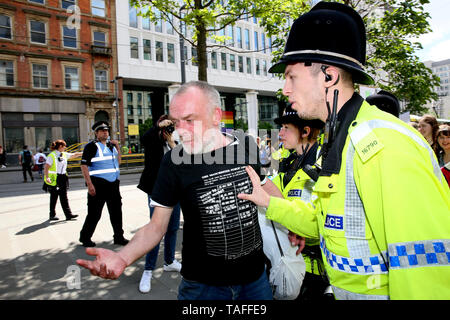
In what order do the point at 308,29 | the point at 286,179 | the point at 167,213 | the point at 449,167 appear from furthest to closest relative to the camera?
the point at 449,167
the point at 286,179
the point at 167,213
the point at 308,29

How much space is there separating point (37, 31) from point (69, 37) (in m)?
2.66

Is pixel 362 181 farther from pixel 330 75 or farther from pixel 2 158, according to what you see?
pixel 2 158

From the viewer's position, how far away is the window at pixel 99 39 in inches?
1206

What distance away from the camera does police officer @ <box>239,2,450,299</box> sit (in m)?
0.94

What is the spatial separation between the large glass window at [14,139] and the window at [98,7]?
13777 millimetres

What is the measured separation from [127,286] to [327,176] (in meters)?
3.59

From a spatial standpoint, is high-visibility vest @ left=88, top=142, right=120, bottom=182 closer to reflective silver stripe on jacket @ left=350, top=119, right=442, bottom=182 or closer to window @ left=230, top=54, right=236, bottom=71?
reflective silver stripe on jacket @ left=350, top=119, right=442, bottom=182

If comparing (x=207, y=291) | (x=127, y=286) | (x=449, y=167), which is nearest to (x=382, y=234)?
(x=207, y=291)

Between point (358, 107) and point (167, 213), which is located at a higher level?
point (358, 107)

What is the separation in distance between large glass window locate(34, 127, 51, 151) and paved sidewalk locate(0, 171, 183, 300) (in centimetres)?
2301

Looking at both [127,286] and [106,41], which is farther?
[106,41]

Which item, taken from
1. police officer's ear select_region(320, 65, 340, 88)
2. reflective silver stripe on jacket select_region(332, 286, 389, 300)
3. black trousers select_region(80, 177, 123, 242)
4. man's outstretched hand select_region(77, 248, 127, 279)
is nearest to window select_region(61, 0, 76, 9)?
black trousers select_region(80, 177, 123, 242)

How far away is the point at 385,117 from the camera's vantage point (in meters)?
1.18
